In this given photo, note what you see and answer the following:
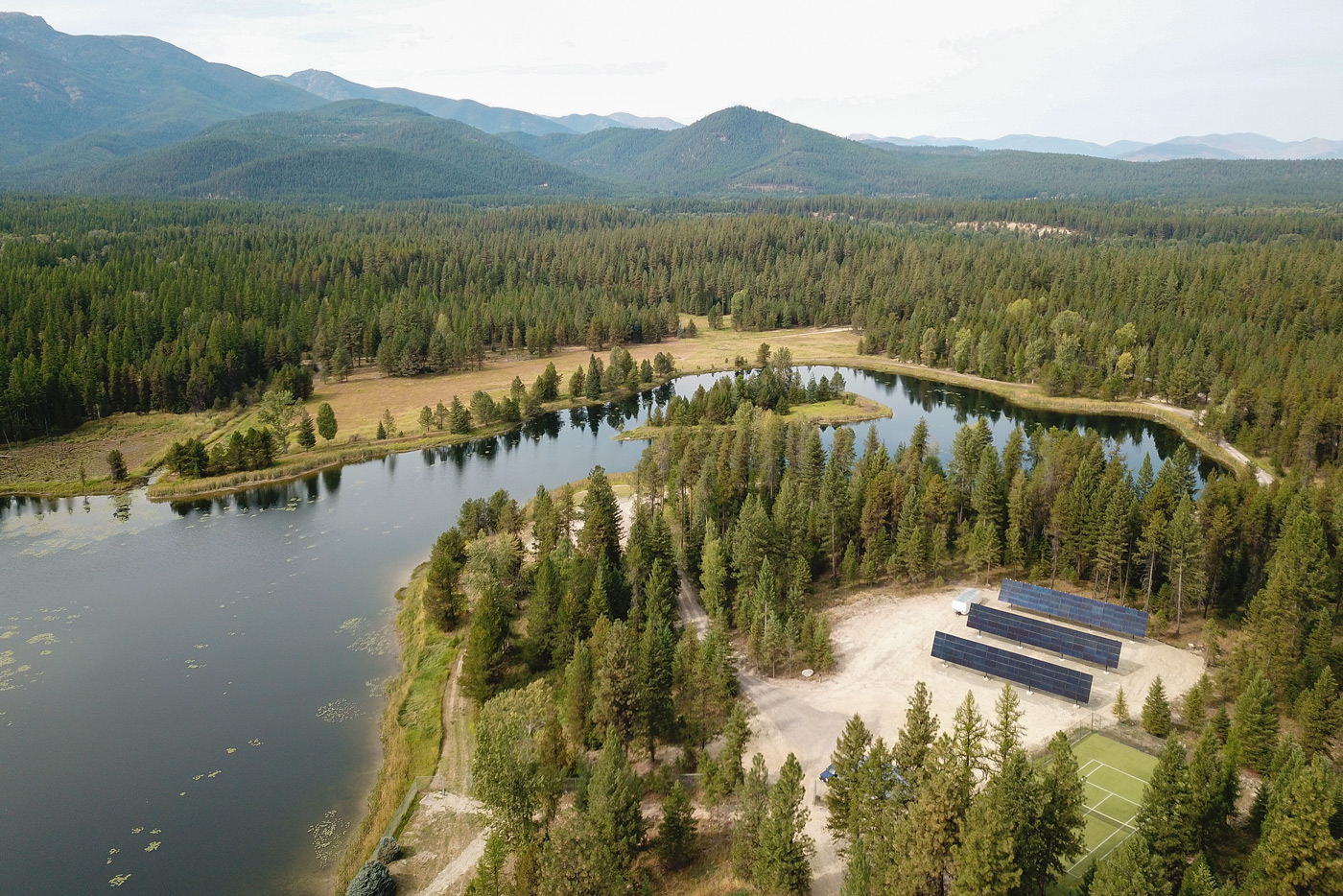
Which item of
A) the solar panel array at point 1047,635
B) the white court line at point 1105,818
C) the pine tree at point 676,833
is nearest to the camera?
the white court line at point 1105,818

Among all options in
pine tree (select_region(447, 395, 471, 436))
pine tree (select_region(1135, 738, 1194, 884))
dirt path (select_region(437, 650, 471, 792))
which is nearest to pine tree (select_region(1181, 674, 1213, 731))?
pine tree (select_region(1135, 738, 1194, 884))

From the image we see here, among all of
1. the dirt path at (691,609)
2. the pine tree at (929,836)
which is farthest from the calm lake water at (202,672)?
the pine tree at (929,836)

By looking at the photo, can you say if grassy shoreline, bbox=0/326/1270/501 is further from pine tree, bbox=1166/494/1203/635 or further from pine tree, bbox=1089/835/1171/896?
pine tree, bbox=1089/835/1171/896

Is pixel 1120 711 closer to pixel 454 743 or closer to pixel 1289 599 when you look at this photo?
pixel 1289 599

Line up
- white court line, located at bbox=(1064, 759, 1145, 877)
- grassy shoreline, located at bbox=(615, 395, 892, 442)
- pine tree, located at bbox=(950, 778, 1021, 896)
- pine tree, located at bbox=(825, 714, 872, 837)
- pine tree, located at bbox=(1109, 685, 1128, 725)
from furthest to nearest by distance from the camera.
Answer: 1. grassy shoreline, located at bbox=(615, 395, 892, 442)
2. pine tree, located at bbox=(1109, 685, 1128, 725)
3. pine tree, located at bbox=(825, 714, 872, 837)
4. white court line, located at bbox=(1064, 759, 1145, 877)
5. pine tree, located at bbox=(950, 778, 1021, 896)

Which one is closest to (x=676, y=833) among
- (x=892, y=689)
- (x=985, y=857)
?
(x=985, y=857)

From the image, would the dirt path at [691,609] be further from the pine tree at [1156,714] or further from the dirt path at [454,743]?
the pine tree at [1156,714]
